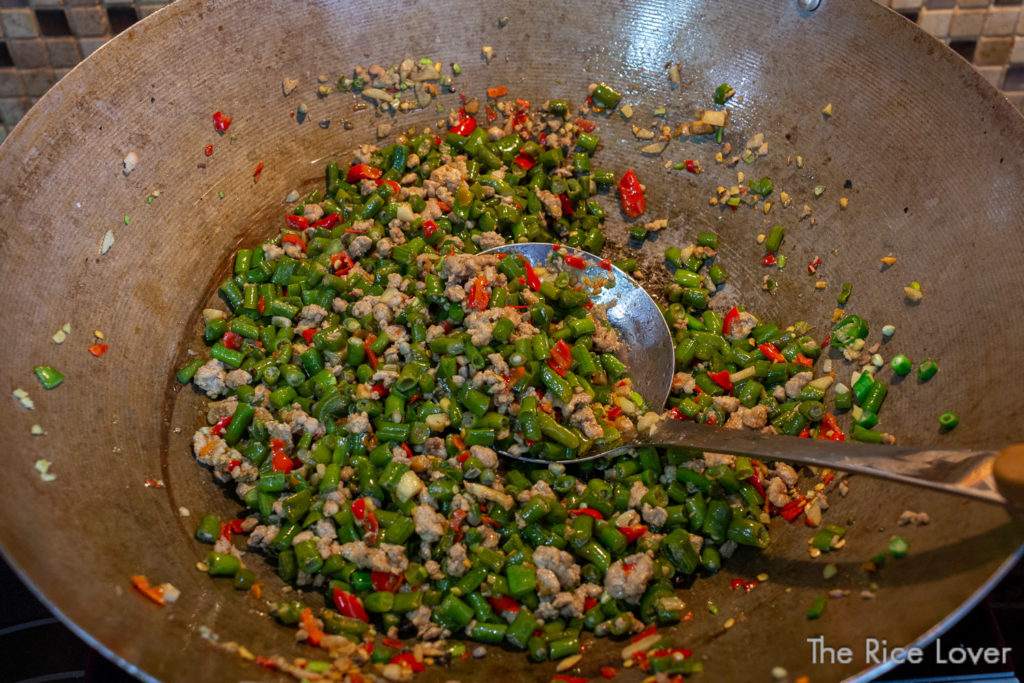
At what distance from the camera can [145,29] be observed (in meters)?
2.17

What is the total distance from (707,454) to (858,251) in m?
0.88

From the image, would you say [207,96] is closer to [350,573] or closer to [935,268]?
[350,573]

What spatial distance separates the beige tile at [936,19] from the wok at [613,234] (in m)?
0.93

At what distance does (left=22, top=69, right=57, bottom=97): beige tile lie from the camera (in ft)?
9.97

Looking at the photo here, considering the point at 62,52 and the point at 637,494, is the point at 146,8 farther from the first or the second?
the point at 637,494

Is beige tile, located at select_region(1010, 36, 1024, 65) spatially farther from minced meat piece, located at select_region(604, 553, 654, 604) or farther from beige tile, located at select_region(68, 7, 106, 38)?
beige tile, located at select_region(68, 7, 106, 38)

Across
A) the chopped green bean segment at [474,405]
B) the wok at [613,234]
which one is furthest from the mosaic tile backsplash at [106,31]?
the chopped green bean segment at [474,405]

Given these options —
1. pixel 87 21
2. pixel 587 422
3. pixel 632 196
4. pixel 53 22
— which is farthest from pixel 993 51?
pixel 53 22

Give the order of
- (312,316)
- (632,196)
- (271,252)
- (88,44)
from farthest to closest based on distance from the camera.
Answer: (88,44), (632,196), (271,252), (312,316)

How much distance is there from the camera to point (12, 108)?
10.3 ft

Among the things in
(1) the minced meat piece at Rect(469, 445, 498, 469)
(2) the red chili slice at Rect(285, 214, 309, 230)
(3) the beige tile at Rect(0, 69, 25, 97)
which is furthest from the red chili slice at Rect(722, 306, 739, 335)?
(3) the beige tile at Rect(0, 69, 25, 97)

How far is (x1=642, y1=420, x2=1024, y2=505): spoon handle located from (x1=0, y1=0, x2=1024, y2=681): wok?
11 centimetres

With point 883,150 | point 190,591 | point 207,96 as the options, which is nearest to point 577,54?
point 883,150

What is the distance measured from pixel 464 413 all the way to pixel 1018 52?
9.68 feet
